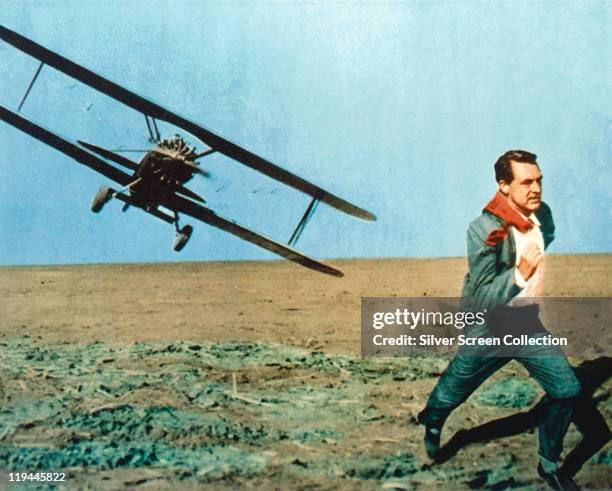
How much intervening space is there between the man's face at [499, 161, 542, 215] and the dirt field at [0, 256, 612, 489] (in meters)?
0.82

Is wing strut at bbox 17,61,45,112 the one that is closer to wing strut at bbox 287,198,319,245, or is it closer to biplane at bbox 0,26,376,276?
biplane at bbox 0,26,376,276

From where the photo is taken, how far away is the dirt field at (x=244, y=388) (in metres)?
5.58

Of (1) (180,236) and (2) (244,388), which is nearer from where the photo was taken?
(2) (244,388)

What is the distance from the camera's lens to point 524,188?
6.17 meters

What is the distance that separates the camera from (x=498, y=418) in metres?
6.08

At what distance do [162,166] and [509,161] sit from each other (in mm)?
3735

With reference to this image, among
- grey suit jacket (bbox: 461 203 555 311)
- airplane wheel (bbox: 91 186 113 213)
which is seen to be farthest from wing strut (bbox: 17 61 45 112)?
grey suit jacket (bbox: 461 203 555 311)

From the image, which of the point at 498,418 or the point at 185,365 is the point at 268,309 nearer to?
the point at 185,365

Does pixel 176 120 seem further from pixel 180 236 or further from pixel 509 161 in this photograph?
pixel 509 161

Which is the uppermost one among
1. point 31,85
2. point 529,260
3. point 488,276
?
point 31,85


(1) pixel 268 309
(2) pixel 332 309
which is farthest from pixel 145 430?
(2) pixel 332 309

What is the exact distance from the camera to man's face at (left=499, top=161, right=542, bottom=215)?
241 inches

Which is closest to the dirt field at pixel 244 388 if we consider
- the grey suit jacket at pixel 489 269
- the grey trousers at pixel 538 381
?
the grey trousers at pixel 538 381

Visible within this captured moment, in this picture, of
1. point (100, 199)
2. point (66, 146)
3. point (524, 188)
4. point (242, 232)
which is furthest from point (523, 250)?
point (66, 146)
